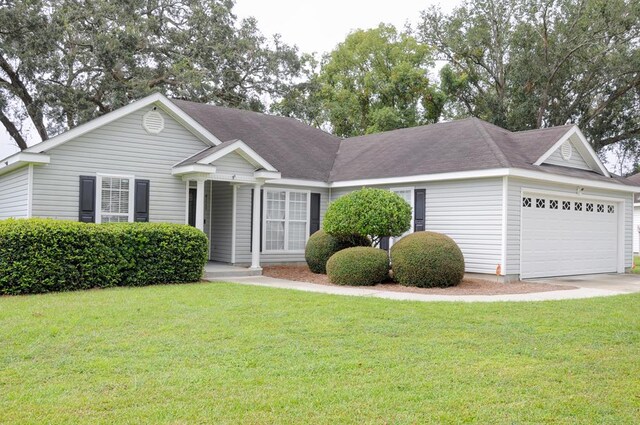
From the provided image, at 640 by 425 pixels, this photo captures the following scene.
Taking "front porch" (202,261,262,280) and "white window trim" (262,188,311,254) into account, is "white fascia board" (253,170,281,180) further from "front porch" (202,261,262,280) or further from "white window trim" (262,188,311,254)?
"front porch" (202,261,262,280)

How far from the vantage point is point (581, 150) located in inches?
671

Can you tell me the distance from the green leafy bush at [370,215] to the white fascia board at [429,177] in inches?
54.0

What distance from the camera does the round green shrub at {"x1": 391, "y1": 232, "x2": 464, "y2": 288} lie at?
41.5 ft

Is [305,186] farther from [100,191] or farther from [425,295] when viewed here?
[425,295]

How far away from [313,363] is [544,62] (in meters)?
31.4

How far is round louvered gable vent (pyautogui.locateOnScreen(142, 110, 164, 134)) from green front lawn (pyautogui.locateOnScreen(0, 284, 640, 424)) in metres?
5.96

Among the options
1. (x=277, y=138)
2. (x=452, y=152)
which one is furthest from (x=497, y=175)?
(x=277, y=138)

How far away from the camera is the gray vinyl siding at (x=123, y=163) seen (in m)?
13.0

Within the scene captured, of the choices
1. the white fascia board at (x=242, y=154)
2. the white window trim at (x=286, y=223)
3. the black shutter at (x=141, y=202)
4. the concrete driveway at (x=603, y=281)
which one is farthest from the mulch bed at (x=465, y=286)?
the black shutter at (x=141, y=202)

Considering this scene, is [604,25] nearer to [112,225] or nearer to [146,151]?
[146,151]

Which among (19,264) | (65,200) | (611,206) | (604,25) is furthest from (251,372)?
(604,25)

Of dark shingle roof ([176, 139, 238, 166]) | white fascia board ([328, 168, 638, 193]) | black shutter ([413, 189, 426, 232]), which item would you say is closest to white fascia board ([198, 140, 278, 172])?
dark shingle roof ([176, 139, 238, 166])

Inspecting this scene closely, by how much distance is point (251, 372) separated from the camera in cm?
550

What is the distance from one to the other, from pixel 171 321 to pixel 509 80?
102ft
